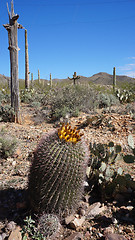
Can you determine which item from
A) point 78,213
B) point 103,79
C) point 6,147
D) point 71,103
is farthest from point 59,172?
point 103,79

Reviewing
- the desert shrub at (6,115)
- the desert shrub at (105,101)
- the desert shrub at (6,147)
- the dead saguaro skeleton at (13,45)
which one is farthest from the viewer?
the desert shrub at (105,101)

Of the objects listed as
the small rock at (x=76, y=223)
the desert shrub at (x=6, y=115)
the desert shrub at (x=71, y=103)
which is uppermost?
the desert shrub at (x=71, y=103)

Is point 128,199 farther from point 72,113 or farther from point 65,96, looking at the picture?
point 65,96

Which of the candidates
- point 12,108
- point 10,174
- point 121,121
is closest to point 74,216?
point 10,174

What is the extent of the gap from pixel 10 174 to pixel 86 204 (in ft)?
5.93

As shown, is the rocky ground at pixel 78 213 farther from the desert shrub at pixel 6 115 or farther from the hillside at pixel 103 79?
the hillside at pixel 103 79

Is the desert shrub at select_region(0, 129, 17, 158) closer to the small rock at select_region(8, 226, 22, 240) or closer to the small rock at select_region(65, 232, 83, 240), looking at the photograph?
the small rock at select_region(8, 226, 22, 240)

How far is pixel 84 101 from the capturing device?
11242mm

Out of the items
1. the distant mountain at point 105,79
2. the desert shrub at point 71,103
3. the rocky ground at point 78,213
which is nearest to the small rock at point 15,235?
the rocky ground at point 78,213

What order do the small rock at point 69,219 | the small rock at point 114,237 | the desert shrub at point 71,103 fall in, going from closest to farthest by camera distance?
the small rock at point 114,237 → the small rock at point 69,219 → the desert shrub at point 71,103

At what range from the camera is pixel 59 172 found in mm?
2295

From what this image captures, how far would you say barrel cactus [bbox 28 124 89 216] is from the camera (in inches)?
91.4

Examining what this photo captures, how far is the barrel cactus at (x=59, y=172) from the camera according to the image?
2320 millimetres

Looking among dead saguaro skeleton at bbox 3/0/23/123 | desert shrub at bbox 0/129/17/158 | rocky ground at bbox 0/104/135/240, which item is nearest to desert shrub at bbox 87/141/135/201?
rocky ground at bbox 0/104/135/240
